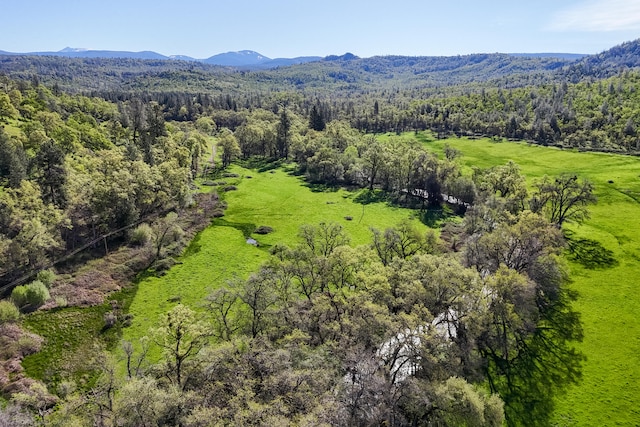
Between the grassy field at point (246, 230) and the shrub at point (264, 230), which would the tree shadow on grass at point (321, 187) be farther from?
the shrub at point (264, 230)

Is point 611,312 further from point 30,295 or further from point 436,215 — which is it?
point 30,295

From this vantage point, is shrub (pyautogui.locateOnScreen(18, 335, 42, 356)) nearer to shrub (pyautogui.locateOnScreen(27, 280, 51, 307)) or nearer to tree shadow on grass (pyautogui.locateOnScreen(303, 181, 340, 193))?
shrub (pyautogui.locateOnScreen(27, 280, 51, 307))

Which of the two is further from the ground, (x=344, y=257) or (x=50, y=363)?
(x=344, y=257)

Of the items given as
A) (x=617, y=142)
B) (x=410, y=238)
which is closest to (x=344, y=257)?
(x=410, y=238)

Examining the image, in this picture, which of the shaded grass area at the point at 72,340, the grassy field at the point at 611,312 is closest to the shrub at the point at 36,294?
the shaded grass area at the point at 72,340

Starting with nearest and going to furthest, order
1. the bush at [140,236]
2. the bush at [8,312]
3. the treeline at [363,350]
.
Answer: the treeline at [363,350]
the bush at [8,312]
the bush at [140,236]

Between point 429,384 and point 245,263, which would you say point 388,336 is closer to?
point 429,384
